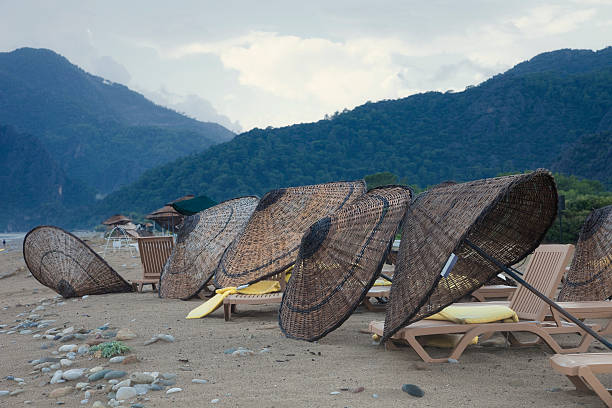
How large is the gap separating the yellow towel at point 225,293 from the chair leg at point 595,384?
3852 millimetres

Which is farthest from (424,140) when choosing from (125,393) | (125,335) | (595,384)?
(125,393)

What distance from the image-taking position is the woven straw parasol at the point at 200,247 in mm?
7496

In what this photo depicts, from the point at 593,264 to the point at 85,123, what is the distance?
117 metres

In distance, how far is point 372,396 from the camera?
3.06 metres

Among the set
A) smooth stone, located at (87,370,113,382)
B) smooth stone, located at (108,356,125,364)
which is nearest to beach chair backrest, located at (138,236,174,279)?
smooth stone, located at (108,356,125,364)

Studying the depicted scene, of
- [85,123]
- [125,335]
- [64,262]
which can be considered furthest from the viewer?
[85,123]

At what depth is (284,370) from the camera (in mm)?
3650

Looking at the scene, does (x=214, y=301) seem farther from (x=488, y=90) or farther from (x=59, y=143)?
(x=59, y=143)

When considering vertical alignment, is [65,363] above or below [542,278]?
below

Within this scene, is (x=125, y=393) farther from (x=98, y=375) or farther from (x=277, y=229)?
(x=277, y=229)

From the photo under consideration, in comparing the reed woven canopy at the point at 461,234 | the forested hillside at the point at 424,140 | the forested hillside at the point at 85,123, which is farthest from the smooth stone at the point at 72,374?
the forested hillside at the point at 85,123

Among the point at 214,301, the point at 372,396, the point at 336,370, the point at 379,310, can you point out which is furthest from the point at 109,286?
the point at 372,396

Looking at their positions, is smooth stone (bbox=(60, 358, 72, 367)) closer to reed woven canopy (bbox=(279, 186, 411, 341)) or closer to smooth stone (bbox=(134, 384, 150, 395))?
smooth stone (bbox=(134, 384, 150, 395))

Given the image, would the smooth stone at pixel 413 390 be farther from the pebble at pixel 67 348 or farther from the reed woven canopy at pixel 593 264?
the reed woven canopy at pixel 593 264
